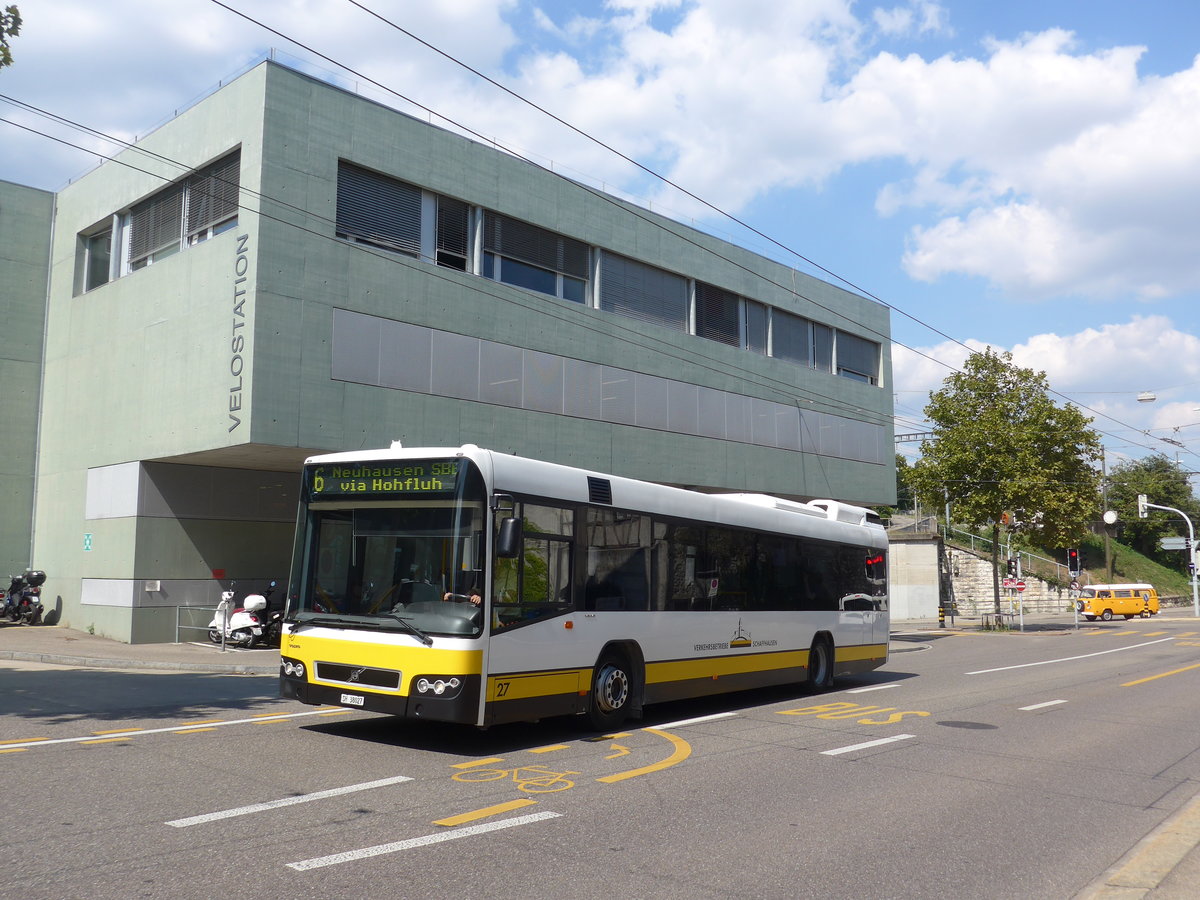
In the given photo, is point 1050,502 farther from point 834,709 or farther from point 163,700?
point 163,700

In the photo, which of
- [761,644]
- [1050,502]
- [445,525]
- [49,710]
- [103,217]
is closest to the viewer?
[445,525]

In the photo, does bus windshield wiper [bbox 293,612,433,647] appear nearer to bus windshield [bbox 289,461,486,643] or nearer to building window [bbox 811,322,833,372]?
bus windshield [bbox 289,461,486,643]

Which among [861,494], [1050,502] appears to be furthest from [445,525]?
[1050,502]

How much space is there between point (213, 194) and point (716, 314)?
15.7m

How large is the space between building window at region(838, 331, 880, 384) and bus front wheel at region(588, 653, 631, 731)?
1112 inches

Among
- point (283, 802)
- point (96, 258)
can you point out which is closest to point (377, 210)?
point (96, 258)

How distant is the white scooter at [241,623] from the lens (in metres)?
20.2

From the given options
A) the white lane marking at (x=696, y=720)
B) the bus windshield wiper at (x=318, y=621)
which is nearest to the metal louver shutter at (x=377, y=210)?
the bus windshield wiper at (x=318, y=621)

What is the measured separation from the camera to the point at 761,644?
13.8 metres

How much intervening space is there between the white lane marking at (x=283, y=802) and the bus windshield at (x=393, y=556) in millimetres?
→ 1551

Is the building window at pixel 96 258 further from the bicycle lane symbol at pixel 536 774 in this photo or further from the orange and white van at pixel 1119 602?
the orange and white van at pixel 1119 602

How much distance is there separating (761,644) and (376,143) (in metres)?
14.5

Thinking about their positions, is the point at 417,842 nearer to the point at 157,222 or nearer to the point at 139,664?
the point at 139,664

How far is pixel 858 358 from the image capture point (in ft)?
127
